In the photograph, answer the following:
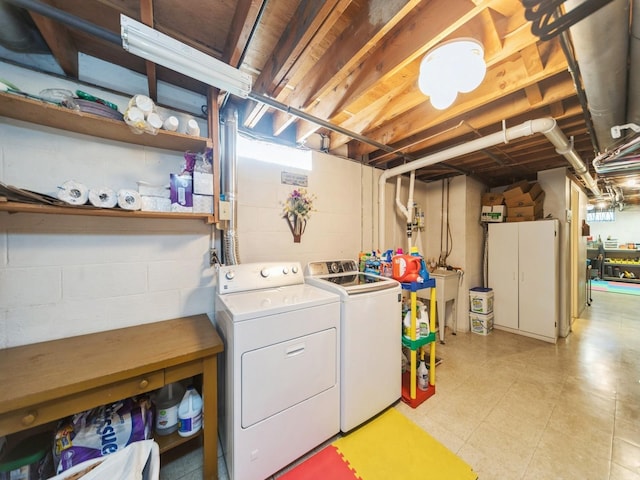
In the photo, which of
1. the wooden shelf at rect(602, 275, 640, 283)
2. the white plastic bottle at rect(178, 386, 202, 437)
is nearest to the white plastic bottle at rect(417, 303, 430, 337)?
the white plastic bottle at rect(178, 386, 202, 437)

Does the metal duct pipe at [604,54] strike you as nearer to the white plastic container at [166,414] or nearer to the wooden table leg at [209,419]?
the wooden table leg at [209,419]

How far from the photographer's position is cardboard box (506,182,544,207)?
3490 mm

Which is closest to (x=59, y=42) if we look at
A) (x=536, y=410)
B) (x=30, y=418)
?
(x=30, y=418)

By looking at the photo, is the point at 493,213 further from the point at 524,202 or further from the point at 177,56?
the point at 177,56

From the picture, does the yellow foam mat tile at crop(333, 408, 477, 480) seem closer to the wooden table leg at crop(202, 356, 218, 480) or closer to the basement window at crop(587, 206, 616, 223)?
the wooden table leg at crop(202, 356, 218, 480)

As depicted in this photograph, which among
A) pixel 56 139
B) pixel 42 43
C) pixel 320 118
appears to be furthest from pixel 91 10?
pixel 320 118

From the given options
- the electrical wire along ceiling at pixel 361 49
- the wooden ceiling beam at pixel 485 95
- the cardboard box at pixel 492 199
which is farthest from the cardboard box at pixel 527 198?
the wooden ceiling beam at pixel 485 95

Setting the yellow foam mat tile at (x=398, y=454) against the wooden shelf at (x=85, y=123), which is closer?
the wooden shelf at (x=85, y=123)

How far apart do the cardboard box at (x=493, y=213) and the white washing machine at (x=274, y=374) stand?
11.6 feet

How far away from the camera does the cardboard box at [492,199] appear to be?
3.79 m

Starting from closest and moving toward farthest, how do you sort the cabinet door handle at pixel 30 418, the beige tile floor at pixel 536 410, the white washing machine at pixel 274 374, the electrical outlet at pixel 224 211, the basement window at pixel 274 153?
1. the cabinet door handle at pixel 30 418
2. the white washing machine at pixel 274 374
3. the beige tile floor at pixel 536 410
4. the electrical outlet at pixel 224 211
5. the basement window at pixel 274 153

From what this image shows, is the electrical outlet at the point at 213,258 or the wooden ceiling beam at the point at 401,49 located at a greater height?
the wooden ceiling beam at the point at 401,49

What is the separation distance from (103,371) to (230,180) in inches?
53.4

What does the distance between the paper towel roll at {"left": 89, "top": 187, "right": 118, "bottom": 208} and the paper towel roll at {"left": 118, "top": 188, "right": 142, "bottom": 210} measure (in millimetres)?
34
